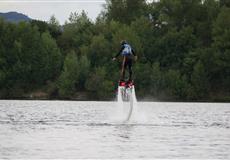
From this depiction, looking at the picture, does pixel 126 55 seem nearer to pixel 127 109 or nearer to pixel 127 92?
pixel 127 92

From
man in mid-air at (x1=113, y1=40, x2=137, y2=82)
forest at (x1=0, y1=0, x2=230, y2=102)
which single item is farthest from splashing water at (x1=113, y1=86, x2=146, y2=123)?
forest at (x1=0, y1=0, x2=230, y2=102)

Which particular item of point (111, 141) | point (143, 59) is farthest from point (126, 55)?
point (143, 59)

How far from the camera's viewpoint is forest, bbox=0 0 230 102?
121 m

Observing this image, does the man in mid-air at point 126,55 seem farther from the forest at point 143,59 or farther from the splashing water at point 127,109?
the forest at point 143,59

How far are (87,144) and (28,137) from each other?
2867 mm

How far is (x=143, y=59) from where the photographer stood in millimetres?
130000

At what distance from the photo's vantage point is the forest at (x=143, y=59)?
397 feet

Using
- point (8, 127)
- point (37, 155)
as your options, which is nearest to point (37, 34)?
point (8, 127)

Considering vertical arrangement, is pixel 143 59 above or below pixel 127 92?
above

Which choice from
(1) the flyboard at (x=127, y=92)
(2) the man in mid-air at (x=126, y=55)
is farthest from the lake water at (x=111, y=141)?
A: (2) the man in mid-air at (x=126, y=55)

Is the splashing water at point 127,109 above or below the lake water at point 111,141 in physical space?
above

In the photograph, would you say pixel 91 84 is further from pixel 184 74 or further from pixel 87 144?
pixel 87 144

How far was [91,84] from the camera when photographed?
402 ft

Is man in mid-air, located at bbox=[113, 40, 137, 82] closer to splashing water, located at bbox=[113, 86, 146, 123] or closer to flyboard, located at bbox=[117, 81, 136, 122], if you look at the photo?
flyboard, located at bbox=[117, 81, 136, 122]
